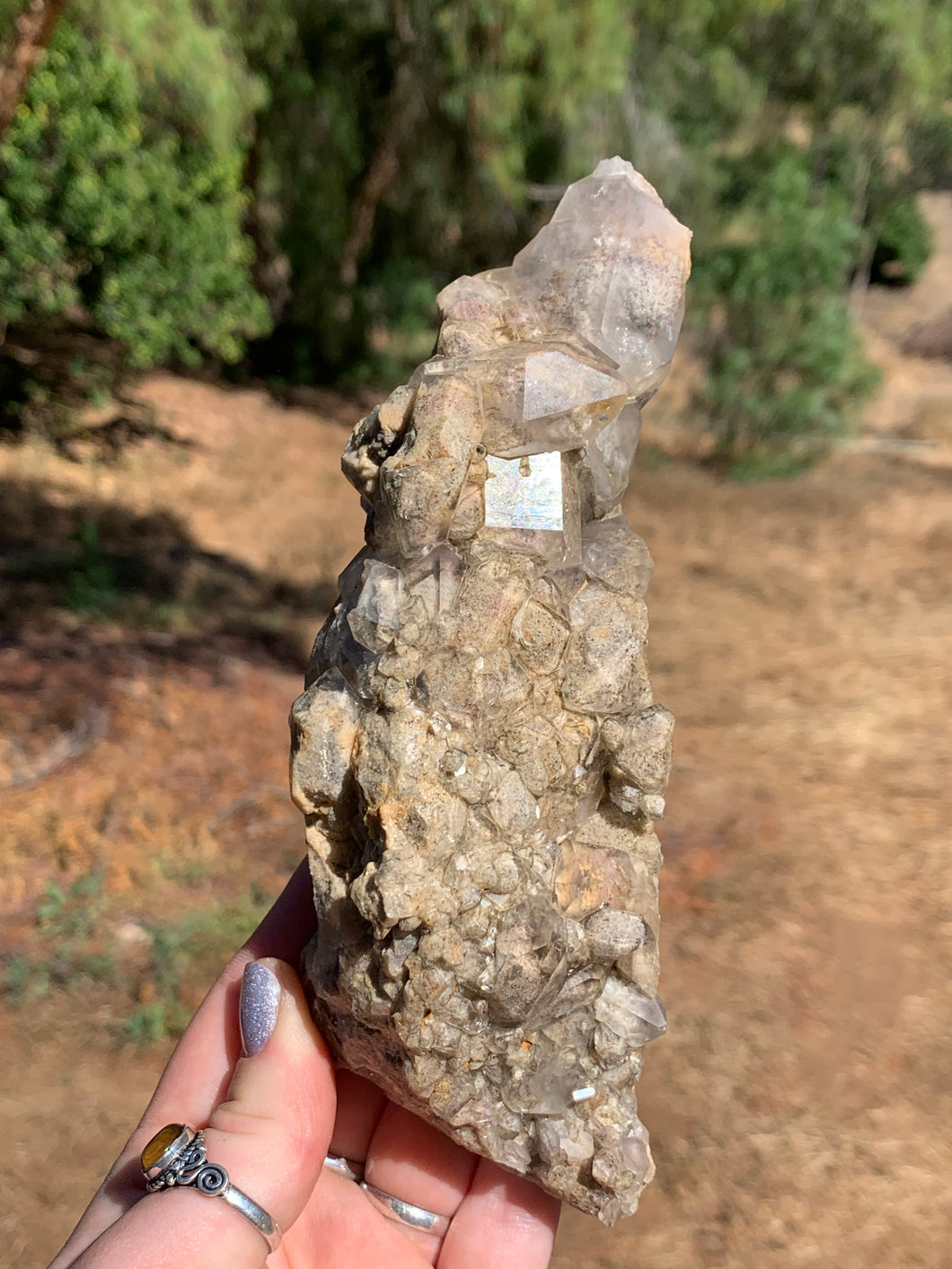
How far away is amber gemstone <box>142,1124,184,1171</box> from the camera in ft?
5.55

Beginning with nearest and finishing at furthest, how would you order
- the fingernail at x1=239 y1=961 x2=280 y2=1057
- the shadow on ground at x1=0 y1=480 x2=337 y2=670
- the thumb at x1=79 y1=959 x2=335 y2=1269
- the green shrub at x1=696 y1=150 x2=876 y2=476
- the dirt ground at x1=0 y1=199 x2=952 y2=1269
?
the thumb at x1=79 y1=959 x2=335 y2=1269, the fingernail at x1=239 y1=961 x2=280 y2=1057, the dirt ground at x1=0 y1=199 x2=952 y2=1269, the shadow on ground at x1=0 y1=480 x2=337 y2=670, the green shrub at x1=696 y1=150 x2=876 y2=476

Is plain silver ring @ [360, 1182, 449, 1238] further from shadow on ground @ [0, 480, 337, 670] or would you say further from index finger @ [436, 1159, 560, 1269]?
shadow on ground @ [0, 480, 337, 670]

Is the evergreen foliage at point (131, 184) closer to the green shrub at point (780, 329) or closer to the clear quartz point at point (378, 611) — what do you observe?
the green shrub at point (780, 329)

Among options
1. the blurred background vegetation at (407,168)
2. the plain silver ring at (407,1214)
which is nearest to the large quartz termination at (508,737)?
the plain silver ring at (407,1214)

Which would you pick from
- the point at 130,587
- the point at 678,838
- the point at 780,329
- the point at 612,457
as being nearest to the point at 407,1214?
the point at 612,457

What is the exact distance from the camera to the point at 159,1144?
1718 mm

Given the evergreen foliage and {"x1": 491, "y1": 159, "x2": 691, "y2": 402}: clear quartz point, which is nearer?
{"x1": 491, "y1": 159, "x2": 691, "y2": 402}: clear quartz point

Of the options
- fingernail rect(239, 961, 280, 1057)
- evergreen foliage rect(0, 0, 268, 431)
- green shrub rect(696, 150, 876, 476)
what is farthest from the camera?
green shrub rect(696, 150, 876, 476)

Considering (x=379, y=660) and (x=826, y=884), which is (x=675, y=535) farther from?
(x=379, y=660)

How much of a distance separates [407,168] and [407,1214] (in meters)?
10.3

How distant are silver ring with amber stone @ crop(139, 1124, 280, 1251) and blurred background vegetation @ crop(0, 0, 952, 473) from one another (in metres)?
4.25

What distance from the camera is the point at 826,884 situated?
5023 mm

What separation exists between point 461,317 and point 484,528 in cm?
45

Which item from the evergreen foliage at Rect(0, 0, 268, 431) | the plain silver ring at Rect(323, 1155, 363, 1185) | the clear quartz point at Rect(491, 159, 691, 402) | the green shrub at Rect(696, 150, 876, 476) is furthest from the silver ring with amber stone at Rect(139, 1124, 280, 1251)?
the green shrub at Rect(696, 150, 876, 476)
